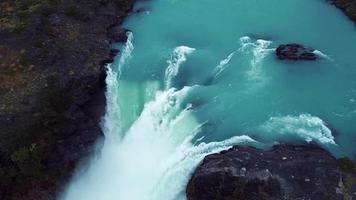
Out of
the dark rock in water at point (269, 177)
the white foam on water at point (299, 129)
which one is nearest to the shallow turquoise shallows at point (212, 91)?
the white foam on water at point (299, 129)

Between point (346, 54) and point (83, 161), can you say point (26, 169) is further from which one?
point (346, 54)

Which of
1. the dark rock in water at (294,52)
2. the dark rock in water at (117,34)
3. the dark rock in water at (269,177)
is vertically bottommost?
the dark rock in water at (117,34)

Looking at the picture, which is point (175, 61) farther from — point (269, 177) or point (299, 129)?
point (269, 177)

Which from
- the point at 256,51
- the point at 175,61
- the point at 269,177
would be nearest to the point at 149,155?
the point at 269,177

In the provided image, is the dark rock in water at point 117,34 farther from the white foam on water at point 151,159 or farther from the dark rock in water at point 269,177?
the dark rock in water at point 269,177

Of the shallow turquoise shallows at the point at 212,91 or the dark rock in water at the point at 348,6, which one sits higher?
the dark rock in water at the point at 348,6

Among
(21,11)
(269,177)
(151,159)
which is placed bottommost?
(151,159)

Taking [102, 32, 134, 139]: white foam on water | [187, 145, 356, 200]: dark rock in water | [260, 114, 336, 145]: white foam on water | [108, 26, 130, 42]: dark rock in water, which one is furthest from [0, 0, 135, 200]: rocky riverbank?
[260, 114, 336, 145]: white foam on water
